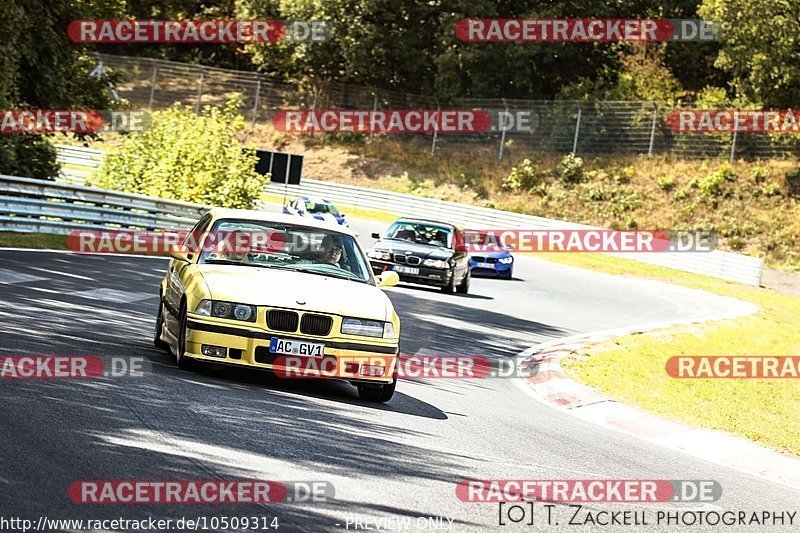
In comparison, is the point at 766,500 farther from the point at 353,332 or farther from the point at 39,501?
the point at 39,501

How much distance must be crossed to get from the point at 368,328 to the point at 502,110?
4956cm

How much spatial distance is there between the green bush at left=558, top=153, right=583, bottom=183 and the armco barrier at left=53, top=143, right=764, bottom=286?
638 centimetres

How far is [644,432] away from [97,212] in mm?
17734

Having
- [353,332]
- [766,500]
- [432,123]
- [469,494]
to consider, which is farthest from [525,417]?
[432,123]

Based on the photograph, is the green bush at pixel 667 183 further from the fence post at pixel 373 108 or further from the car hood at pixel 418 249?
the car hood at pixel 418 249

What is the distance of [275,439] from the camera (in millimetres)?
7715

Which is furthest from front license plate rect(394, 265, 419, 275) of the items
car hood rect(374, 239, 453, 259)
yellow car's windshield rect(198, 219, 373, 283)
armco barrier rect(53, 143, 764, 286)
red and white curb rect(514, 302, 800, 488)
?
armco barrier rect(53, 143, 764, 286)

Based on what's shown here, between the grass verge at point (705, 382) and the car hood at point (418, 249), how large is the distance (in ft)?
16.6

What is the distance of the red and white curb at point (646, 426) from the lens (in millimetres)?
10500

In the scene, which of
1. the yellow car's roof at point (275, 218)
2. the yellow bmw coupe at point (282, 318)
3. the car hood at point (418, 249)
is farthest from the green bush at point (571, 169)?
the yellow bmw coupe at point (282, 318)

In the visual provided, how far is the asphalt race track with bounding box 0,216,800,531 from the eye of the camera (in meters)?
6.27

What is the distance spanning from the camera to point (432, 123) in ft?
206

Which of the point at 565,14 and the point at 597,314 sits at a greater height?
the point at 565,14

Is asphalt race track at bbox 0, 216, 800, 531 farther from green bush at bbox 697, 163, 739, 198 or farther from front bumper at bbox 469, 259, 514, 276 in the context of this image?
green bush at bbox 697, 163, 739, 198
